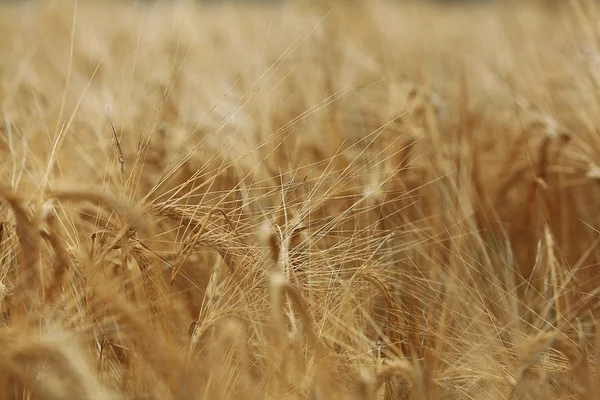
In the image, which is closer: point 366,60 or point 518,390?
point 518,390

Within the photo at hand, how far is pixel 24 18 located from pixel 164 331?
4.86 feet

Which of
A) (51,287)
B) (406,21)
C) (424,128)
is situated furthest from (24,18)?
(51,287)

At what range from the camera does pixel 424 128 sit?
3.51 feet

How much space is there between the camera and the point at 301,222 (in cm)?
71

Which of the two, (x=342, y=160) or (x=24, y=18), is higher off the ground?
(x=24, y=18)

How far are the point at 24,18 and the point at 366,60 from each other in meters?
0.96

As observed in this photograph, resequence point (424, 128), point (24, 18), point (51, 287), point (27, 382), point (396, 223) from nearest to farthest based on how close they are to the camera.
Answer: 1. point (27, 382)
2. point (51, 287)
3. point (396, 223)
4. point (424, 128)
5. point (24, 18)

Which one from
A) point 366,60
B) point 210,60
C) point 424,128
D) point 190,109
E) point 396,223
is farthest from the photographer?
point 210,60

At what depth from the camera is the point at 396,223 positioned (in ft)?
3.13

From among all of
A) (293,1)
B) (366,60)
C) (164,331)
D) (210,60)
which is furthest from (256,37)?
(164,331)

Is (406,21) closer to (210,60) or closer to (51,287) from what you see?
(210,60)

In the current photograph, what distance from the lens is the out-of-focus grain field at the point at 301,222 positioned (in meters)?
0.61

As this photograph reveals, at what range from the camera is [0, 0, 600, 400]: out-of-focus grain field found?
606 mm

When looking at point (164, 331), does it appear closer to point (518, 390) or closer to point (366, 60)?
point (518, 390)
